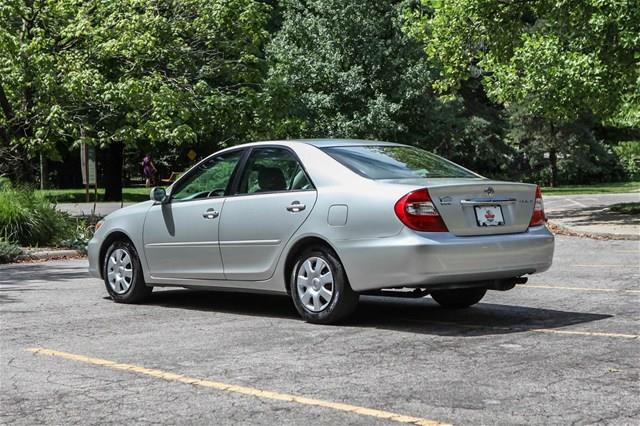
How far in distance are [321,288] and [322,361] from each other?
5.13 feet

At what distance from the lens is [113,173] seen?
39.2m

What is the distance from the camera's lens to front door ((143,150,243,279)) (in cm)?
912

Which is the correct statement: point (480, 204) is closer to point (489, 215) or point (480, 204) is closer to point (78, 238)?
point (489, 215)

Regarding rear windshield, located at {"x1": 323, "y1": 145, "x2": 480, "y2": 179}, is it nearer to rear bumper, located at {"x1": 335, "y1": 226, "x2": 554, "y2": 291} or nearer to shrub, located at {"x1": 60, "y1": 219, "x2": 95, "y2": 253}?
rear bumper, located at {"x1": 335, "y1": 226, "x2": 554, "y2": 291}

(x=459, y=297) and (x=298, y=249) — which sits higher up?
(x=298, y=249)

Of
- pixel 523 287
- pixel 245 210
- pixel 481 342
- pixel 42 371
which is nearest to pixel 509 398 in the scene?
pixel 481 342

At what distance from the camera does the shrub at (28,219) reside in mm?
17156

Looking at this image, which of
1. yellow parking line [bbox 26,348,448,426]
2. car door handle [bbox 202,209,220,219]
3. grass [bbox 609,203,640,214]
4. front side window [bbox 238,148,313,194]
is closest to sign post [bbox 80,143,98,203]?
car door handle [bbox 202,209,220,219]

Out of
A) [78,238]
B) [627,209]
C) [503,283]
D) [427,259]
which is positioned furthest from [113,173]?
[427,259]

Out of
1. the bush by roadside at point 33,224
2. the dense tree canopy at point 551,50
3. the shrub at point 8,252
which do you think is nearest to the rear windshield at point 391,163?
the shrub at point 8,252

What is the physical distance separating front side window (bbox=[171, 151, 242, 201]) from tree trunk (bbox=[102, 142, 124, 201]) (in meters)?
29.4

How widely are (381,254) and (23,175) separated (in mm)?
16270

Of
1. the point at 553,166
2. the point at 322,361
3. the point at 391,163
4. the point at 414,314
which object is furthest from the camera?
the point at 553,166

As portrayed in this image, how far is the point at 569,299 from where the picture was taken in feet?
31.8
